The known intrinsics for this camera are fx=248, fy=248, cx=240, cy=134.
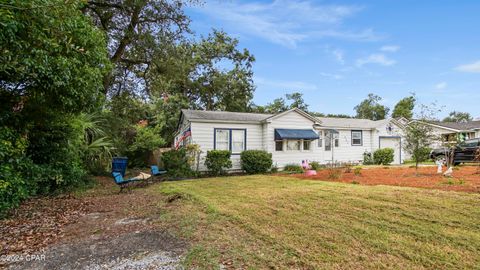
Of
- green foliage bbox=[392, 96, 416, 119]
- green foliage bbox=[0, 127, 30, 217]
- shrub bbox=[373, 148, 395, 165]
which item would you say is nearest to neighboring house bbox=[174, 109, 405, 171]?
shrub bbox=[373, 148, 395, 165]

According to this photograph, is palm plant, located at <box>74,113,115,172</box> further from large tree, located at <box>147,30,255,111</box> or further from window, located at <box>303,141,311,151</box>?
large tree, located at <box>147,30,255,111</box>

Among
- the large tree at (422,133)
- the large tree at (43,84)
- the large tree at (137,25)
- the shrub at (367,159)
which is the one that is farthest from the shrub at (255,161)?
the shrub at (367,159)

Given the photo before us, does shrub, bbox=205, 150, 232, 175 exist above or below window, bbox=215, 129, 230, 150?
below

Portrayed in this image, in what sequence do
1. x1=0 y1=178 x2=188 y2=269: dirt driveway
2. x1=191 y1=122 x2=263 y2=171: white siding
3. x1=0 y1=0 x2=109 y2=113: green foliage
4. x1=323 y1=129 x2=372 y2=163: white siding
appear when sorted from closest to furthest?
x1=0 y1=178 x2=188 y2=269: dirt driveway < x1=0 y1=0 x2=109 y2=113: green foliage < x1=191 y1=122 x2=263 y2=171: white siding < x1=323 y1=129 x2=372 y2=163: white siding

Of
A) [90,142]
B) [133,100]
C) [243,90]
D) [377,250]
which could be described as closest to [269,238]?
[377,250]

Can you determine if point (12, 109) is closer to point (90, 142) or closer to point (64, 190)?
point (64, 190)

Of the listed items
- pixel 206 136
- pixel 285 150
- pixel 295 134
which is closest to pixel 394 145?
pixel 295 134

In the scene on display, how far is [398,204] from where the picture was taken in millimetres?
5293

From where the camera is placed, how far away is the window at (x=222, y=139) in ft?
43.7

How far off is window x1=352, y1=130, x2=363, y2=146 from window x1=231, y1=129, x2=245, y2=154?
354 inches

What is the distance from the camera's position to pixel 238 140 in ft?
45.3

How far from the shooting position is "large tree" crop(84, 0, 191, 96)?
1062 cm

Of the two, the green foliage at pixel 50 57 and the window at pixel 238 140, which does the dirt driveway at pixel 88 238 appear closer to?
the green foliage at pixel 50 57

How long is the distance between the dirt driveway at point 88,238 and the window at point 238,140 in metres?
7.63
